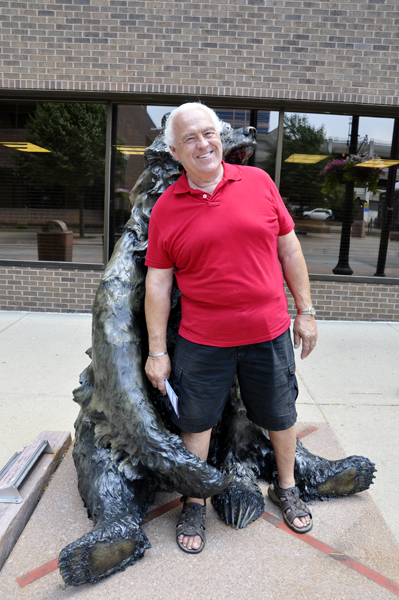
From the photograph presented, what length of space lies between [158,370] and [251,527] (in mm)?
861

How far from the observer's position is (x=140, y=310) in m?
2.20

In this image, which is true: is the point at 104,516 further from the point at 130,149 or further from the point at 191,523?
the point at 130,149

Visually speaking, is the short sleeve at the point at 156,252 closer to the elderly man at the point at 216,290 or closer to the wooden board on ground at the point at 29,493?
the elderly man at the point at 216,290

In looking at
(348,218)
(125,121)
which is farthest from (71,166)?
(348,218)

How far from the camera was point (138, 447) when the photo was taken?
1923 millimetres

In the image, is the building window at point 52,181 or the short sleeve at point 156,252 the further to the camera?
the building window at point 52,181

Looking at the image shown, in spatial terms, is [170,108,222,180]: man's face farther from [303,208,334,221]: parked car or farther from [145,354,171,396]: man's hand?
[303,208,334,221]: parked car

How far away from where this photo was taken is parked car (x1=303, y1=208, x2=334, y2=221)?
6.81 metres

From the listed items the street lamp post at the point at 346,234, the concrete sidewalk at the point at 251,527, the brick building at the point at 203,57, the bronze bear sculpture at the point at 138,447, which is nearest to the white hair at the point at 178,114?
the bronze bear sculpture at the point at 138,447

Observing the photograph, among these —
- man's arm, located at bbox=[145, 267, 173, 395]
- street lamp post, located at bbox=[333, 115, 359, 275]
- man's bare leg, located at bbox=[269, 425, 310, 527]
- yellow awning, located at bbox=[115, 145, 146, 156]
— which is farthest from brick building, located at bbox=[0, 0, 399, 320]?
man's bare leg, located at bbox=[269, 425, 310, 527]

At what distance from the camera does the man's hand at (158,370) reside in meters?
2.09

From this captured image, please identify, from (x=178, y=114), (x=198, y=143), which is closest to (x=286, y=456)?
(x=198, y=143)

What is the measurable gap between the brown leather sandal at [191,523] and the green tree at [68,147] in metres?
5.21

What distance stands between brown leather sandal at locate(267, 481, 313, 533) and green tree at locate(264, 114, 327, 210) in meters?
4.99
